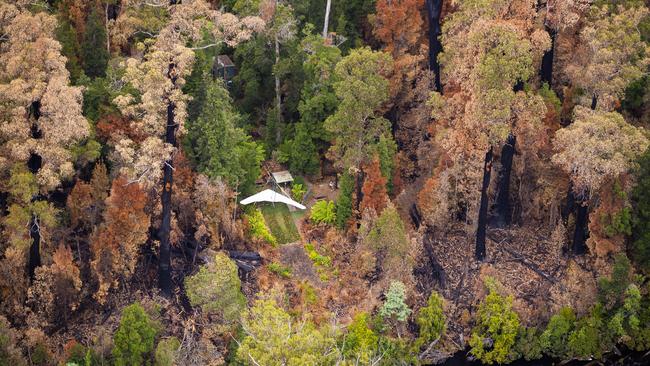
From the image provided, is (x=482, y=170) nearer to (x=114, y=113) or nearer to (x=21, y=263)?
(x=114, y=113)

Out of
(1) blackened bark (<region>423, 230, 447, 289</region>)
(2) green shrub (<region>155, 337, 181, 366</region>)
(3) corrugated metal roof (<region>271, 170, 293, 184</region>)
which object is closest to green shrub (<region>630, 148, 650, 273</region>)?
(1) blackened bark (<region>423, 230, 447, 289</region>)

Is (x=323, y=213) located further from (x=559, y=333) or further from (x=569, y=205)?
(x=559, y=333)

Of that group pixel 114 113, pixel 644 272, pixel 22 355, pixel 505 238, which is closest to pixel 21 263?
pixel 22 355

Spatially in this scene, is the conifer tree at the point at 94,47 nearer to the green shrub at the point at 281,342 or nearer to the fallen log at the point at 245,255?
the fallen log at the point at 245,255

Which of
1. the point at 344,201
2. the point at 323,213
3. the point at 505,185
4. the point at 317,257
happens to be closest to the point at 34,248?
the point at 317,257

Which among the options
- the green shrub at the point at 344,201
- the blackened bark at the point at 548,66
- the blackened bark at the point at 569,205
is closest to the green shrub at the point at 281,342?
the green shrub at the point at 344,201

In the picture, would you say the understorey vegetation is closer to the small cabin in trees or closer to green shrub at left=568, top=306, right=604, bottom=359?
green shrub at left=568, top=306, right=604, bottom=359
